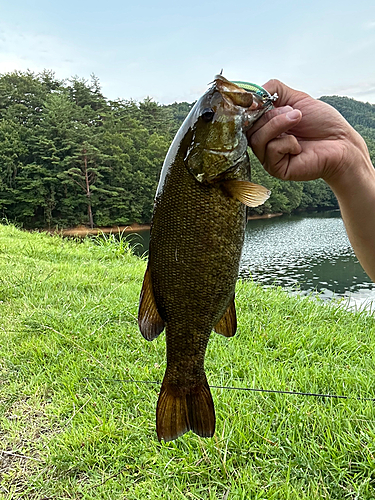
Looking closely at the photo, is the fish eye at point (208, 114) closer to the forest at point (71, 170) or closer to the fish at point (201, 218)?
the fish at point (201, 218)

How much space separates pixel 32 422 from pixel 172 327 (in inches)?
76.5

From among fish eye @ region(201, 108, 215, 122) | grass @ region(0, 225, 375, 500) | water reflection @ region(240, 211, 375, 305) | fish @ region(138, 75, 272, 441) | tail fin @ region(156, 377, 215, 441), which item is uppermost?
fish eye @ region(201, 108, 215, 122)

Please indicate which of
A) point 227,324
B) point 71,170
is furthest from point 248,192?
point 71,170

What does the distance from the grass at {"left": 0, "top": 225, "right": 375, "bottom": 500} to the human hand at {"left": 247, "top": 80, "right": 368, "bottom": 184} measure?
1.64m

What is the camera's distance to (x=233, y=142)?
1246 millimetres

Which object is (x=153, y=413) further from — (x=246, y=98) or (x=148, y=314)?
(x=246, y=98)

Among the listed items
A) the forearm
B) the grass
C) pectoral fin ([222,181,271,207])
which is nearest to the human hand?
the forearm

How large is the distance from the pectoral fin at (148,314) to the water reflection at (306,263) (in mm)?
7783

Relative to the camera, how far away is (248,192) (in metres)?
1.18

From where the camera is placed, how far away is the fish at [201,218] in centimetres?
123

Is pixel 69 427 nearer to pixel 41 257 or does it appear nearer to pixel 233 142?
pixel 233 142

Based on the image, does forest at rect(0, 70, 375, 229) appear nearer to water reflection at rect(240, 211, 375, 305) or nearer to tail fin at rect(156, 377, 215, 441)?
water reflection at rect(240, 211, 375, 305)

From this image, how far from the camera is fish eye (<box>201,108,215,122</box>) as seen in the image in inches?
48.9

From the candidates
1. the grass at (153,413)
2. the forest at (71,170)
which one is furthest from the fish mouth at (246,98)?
the forest at (71,170)
